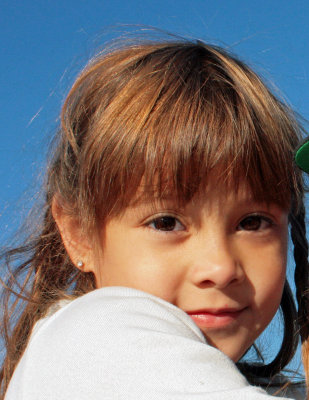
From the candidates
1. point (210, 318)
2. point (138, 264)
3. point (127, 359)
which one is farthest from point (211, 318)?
point (127, 359)

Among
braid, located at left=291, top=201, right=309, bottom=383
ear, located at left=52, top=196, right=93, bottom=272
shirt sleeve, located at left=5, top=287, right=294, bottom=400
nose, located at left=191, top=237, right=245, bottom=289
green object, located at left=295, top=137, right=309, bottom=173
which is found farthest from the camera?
braid, located at left=291, top=201, right=309, bottom=383

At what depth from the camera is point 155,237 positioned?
188 centimetres

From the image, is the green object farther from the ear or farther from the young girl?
the ear

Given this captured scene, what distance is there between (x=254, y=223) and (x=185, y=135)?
16.1 inches

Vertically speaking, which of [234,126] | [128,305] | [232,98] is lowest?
[128,305]

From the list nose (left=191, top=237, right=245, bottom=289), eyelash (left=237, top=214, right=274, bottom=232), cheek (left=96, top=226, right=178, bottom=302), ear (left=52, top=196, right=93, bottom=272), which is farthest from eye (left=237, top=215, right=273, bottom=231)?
ear (left=52, top=196, right=93, bottom=272)

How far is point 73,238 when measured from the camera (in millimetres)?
2266

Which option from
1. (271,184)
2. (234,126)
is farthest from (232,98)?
(271,184)

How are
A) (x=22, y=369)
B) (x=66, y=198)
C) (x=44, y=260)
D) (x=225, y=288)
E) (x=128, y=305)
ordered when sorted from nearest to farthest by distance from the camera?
(x=128, y=305) < (x=22, y=369) < (x=225, y=288) < (x=66, y=198) < (x=44, y=260)

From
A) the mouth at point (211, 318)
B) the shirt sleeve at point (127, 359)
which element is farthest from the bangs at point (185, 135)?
the shirt sleeve at point (127, 359)

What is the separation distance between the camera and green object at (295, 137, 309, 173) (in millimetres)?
1561

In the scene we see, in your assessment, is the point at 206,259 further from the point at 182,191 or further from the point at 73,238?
the point at 73,238

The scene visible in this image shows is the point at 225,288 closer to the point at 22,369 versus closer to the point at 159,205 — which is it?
the point at 159,205

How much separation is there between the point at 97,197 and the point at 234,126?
1.73ft
